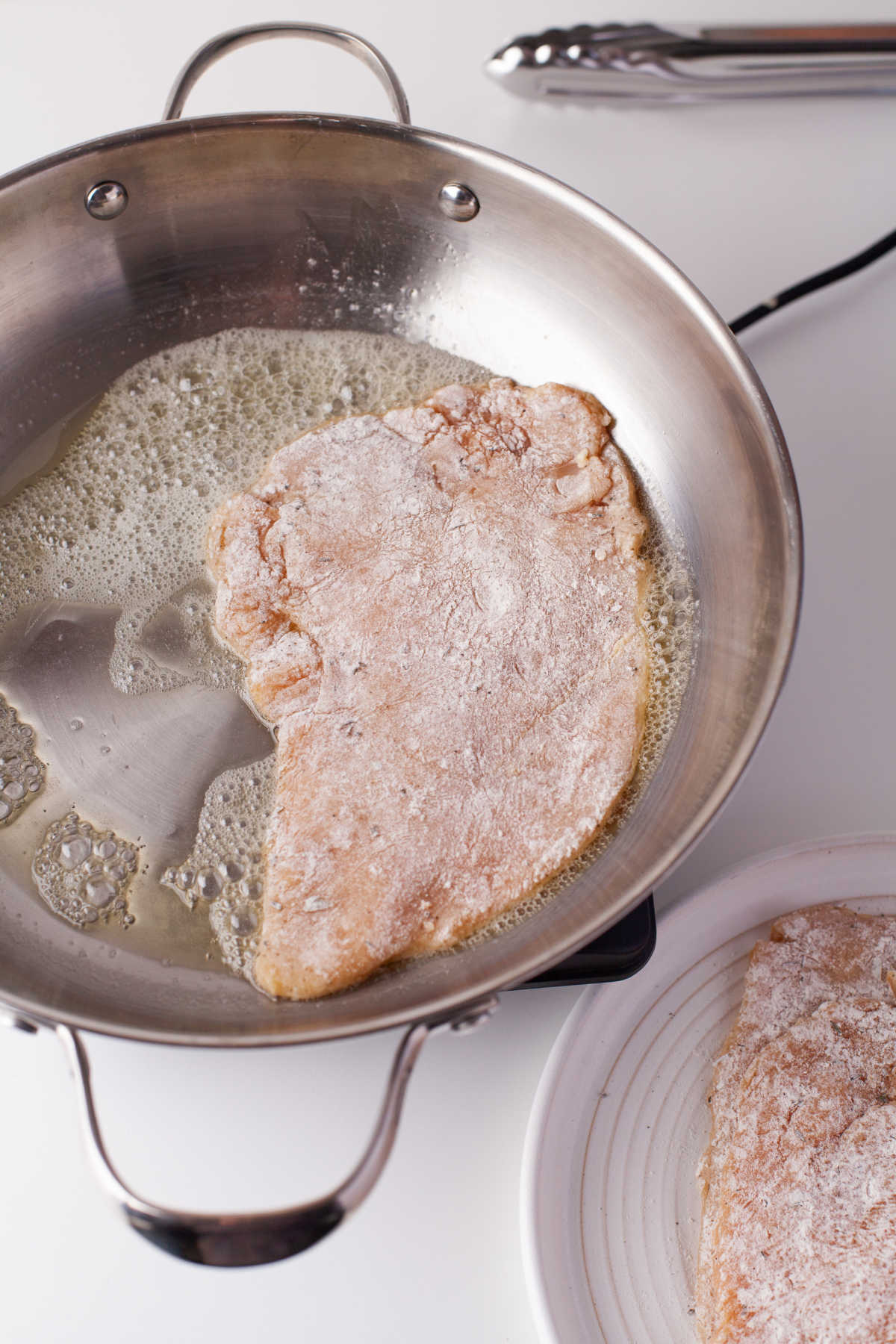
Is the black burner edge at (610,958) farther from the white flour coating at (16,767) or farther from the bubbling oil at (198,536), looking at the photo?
the white flour coating at (16,767)

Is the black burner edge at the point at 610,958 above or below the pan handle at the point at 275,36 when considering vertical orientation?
below

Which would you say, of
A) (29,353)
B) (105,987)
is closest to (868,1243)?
(105,987)

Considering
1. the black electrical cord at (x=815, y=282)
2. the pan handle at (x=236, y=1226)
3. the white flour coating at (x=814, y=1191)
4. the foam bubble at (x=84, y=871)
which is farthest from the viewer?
the black electrical cord at (x=815, y=282)

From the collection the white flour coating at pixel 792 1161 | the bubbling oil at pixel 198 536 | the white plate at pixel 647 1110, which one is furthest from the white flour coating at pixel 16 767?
the white flour coating at pixel 792 1161

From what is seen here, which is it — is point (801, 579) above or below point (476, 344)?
below

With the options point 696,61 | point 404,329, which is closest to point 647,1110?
point 404,329

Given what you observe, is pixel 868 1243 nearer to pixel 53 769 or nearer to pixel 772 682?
pixel 772 682

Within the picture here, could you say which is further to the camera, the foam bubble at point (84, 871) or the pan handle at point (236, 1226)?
the foam bubble at point (84, 871)
